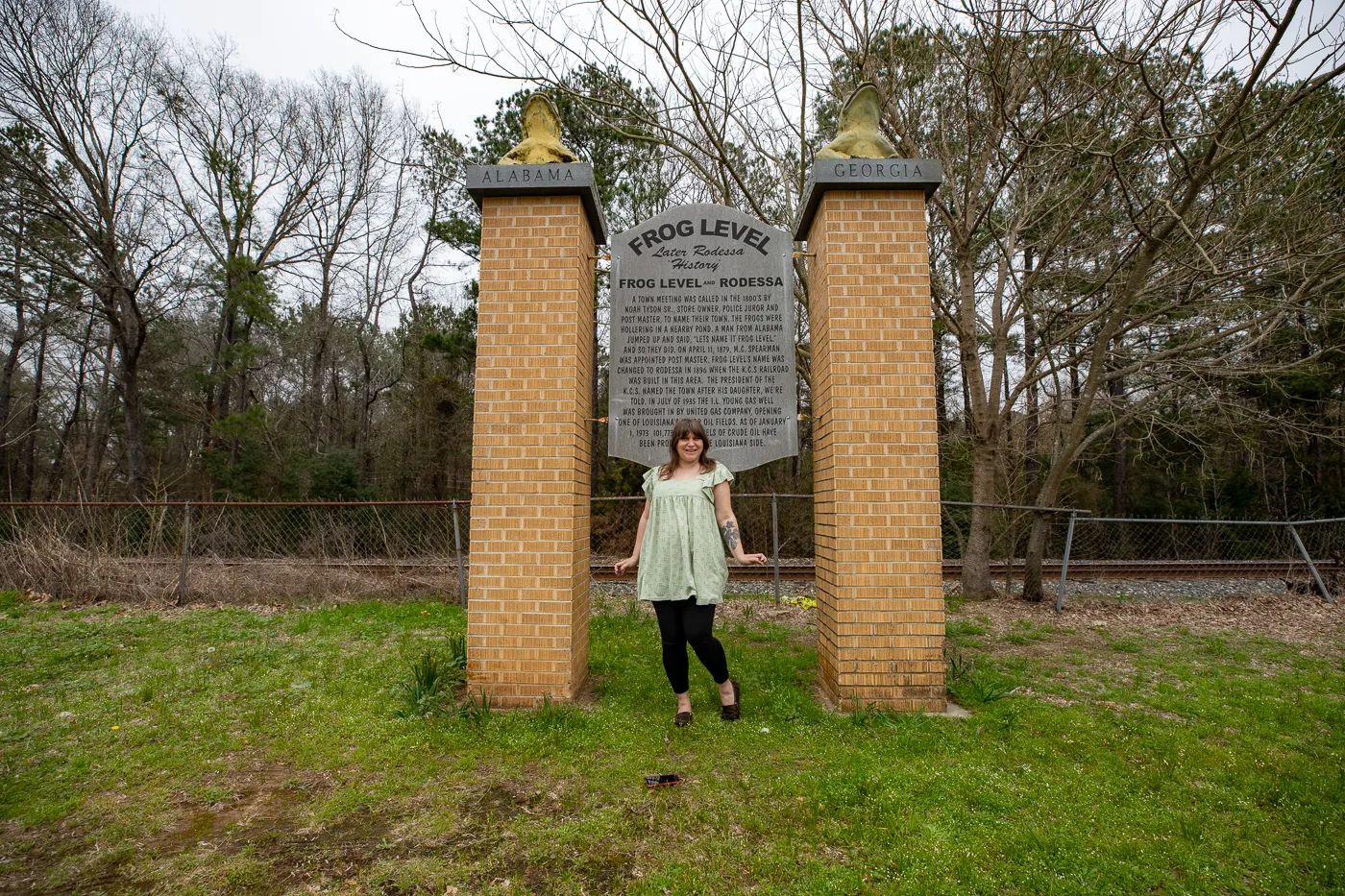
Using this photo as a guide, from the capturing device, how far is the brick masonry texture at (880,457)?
3.95 metres

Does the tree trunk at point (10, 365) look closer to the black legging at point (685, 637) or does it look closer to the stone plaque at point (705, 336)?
the stone plaque at point (705, 336)

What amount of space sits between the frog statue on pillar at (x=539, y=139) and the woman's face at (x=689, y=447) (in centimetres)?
209

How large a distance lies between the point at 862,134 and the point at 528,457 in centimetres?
300

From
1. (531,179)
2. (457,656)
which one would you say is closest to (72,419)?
(457,656)

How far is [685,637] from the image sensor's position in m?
3.68

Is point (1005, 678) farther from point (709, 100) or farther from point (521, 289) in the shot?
point (709, 100)

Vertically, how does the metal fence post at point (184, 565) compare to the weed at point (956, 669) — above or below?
above

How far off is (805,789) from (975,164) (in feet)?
26.9

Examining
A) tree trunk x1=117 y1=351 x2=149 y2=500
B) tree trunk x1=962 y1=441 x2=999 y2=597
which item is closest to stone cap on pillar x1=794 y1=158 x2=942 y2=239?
tree trunk x1=962 y1=441 x2=999 y2=597

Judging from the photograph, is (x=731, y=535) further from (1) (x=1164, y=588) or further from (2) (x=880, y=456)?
(1) (x=1164, y=588)

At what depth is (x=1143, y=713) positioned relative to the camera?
3930mm

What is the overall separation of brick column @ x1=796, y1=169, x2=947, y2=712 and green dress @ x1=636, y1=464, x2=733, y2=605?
85 centimetres

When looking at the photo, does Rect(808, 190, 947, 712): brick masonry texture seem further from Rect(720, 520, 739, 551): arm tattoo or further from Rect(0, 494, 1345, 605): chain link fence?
Rect(0, 494, 1345, 605): chain link fence

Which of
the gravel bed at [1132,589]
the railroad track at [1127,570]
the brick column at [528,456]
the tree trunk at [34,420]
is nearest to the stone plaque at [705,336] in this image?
the brick column at [528,456]
